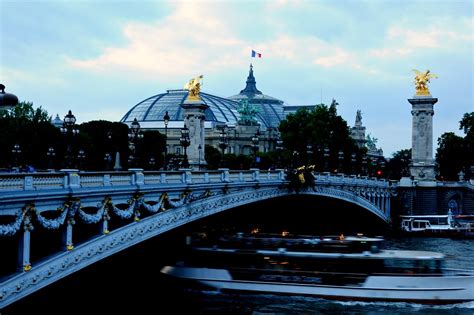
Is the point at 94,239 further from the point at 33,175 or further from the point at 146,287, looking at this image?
the point at 146,287

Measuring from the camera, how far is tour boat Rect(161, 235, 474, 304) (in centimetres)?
4075

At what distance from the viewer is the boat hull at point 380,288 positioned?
133 feet

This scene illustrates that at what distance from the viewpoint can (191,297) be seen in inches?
1644

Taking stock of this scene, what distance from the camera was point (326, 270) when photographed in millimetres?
42688

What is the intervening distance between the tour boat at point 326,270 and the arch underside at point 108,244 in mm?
3324

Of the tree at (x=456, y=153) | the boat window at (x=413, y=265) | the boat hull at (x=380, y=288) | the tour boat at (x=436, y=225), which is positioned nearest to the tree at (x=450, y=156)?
the tree at (x=456, y=153)

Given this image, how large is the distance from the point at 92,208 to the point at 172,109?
150346 mm

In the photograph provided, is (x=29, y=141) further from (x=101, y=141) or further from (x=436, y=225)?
(x=436, y=225)

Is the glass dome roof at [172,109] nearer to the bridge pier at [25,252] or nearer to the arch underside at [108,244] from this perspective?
the arch underside at [108,244]

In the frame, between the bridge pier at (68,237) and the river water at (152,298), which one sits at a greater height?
the bridge pier at (68,237)

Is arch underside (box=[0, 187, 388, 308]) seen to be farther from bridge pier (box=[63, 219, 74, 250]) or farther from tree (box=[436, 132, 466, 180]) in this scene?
tree (box=[436, 132, 466, 180])

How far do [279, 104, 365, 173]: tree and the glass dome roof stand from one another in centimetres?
6611

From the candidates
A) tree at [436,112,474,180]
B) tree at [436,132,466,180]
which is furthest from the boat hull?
tree at [436,132,466,180]

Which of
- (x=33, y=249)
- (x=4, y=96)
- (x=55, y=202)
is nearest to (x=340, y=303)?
(x=33, y=249)
